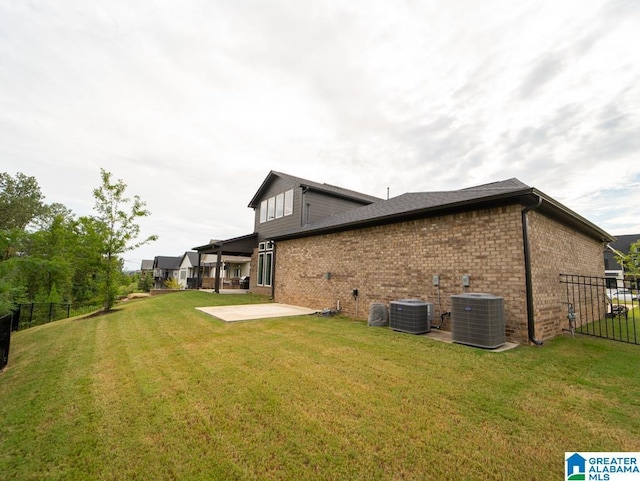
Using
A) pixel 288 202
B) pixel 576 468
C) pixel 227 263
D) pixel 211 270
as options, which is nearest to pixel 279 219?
pixel 288 202

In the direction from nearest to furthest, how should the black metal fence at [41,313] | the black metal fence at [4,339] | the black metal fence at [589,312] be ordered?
the black metal fence at [4,339], the black metal fence at [589,312], the black metal fence at [41,313]

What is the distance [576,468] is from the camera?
209cm

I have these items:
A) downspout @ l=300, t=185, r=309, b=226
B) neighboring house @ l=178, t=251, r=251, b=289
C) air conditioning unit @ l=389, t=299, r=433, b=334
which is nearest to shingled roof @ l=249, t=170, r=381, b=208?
downspout @ l=300, t=185, r=309, b=226

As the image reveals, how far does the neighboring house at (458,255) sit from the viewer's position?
5520mm

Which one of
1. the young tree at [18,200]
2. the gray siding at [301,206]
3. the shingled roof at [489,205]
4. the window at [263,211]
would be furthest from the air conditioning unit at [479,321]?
the young tree at [18,200]

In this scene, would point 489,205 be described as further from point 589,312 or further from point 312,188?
point 312,188

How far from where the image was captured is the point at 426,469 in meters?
1.99

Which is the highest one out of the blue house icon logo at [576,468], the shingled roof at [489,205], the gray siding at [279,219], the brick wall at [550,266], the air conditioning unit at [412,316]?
the gray siding at [279,219]

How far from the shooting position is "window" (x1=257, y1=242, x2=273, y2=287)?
1677 cm

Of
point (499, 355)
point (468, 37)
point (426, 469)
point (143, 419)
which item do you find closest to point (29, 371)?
point (143, 419)

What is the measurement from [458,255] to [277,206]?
1345 cm

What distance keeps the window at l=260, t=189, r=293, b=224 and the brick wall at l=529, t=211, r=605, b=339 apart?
12689 millimetres

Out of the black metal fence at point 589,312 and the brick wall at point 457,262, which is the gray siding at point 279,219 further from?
the black metal fence at point 589,312

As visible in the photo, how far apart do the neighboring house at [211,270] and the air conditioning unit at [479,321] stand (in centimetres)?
2058
